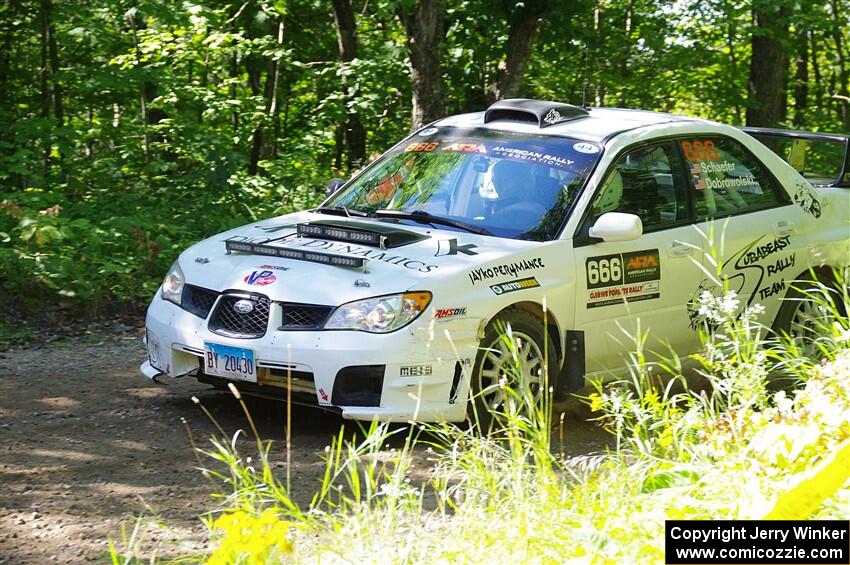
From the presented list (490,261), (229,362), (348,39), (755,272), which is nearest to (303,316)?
(229,362)

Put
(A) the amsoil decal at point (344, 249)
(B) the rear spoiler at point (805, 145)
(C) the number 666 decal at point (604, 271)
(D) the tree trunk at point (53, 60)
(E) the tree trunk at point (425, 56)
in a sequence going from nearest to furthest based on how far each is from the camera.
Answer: (A) the amsoil decal at point (344, 249)
(C) the number 666 decal at point (604, 271)
(B) the rear spoiler at point (805, 145)
(E) the tree trunk at point (425, 56)
(D) the tree trunk at point (53, 60)

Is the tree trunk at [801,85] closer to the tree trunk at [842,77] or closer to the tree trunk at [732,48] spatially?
the tree trunk at [842,77]

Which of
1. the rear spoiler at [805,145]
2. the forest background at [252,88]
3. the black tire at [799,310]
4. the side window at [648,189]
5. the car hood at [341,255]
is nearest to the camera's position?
the car hood at [341,255]

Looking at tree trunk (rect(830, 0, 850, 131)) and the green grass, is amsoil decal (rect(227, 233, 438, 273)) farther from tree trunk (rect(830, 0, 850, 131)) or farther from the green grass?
tree trunk (rect(830, 0, 850, 131))

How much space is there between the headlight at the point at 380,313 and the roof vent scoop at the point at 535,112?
195cm

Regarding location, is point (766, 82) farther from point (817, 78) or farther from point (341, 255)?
point (341, 255)

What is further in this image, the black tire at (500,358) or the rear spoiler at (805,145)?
the rear spoiler at (805,145)

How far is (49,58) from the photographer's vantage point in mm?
14727

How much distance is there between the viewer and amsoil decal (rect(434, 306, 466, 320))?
5.65 m

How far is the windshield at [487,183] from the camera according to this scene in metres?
6.46

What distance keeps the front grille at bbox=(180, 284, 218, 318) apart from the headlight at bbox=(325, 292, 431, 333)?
0.80 m

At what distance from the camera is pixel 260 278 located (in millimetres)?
5891

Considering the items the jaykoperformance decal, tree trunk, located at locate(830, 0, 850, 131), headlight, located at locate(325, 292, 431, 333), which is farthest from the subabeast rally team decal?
tree trunk, located at locate(830, 0, 850, 131)

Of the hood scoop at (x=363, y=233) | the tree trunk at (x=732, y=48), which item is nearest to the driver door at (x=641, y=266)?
the hood scoop at (x=363, y=233)
